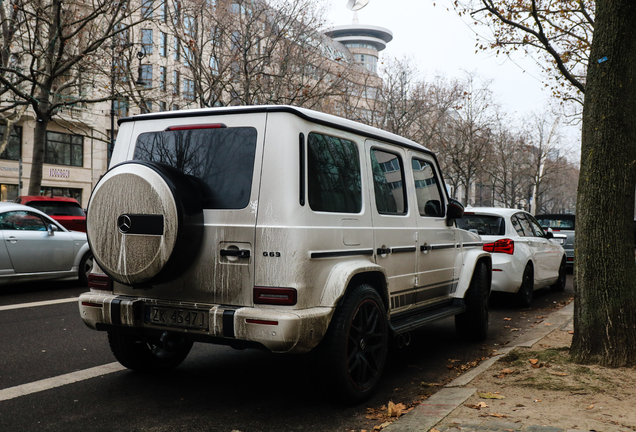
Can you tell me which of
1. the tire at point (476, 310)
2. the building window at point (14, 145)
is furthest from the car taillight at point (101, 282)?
the building window at point (14, 145)

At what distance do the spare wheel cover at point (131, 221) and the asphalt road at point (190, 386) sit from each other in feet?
3.26

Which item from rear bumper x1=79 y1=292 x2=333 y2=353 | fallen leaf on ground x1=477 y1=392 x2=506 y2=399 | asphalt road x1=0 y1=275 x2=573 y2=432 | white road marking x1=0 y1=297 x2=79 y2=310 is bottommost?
asphalt road x1=0 y1=275 x2=573 y2=432

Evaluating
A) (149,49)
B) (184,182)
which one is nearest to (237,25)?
(149,49)

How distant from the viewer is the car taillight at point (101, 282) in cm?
448

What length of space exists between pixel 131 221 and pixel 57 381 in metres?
1.84

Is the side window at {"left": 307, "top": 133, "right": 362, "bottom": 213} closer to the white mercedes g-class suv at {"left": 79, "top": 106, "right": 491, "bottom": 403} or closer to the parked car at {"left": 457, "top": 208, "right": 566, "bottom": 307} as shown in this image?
the white mercedes g-class suv at {"left": 79, "top": 106, "right": 491, "bottom": 403}

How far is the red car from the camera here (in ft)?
45.9

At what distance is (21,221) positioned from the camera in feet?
32.4

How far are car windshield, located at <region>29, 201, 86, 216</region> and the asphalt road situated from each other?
7316 millimetres

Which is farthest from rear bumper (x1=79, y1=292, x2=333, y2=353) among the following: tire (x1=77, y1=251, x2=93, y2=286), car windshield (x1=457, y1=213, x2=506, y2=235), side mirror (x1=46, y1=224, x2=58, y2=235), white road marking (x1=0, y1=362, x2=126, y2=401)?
tire (x1=77, y1=251, x2=93, y2=286)

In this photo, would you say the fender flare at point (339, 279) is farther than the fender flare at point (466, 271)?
Answer: No

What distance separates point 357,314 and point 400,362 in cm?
178

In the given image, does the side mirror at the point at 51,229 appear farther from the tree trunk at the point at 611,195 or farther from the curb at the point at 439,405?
the tree trunk at the point at 611,195

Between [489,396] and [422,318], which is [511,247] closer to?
[422,318]
